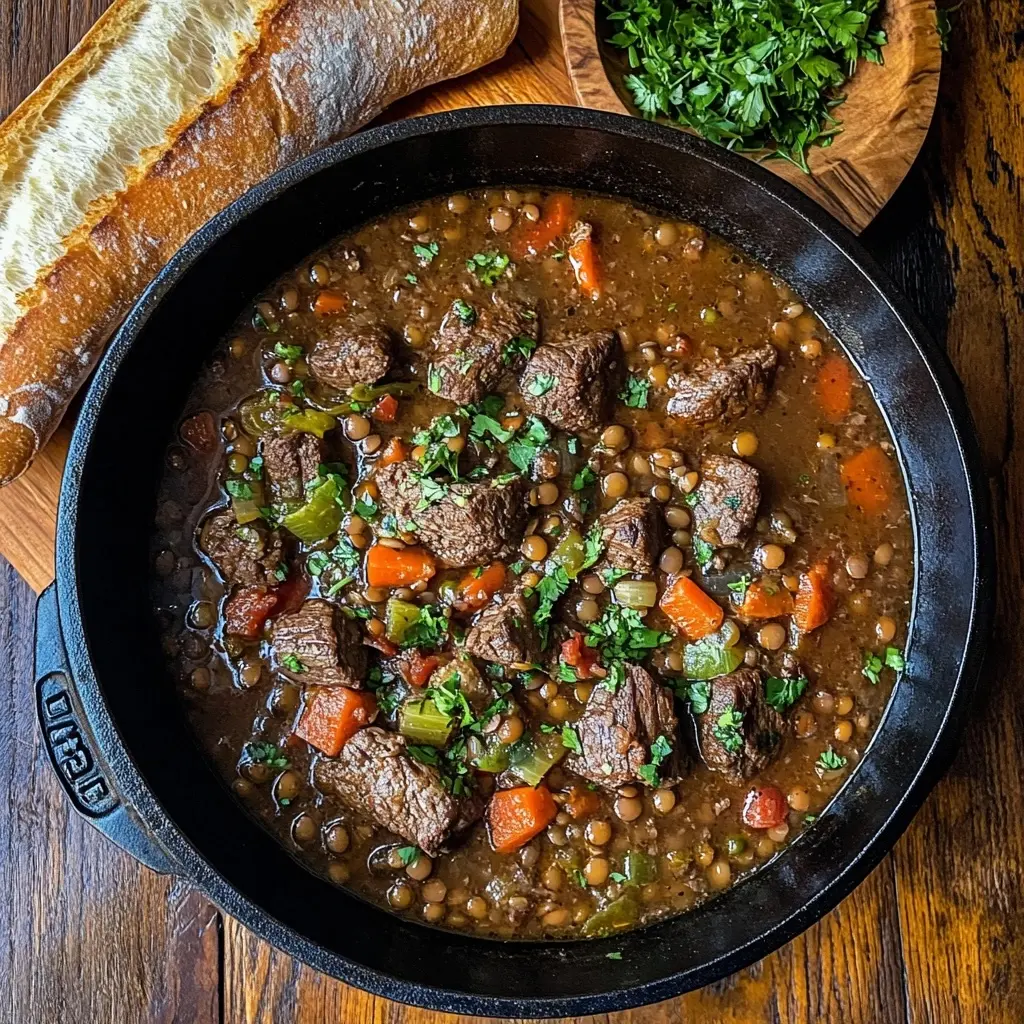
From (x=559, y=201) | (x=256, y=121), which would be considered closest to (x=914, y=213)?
(x=559, y=201)

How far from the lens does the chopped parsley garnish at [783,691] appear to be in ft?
12.0

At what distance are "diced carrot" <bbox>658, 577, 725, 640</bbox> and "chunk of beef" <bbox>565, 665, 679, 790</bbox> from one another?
234 mm

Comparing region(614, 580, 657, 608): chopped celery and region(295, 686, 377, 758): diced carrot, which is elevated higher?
region(295, 686, 377, 758): diced carrot

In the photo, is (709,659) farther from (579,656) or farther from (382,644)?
(382,644)

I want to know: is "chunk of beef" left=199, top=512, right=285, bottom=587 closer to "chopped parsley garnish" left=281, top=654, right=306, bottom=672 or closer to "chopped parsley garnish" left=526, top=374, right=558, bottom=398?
"chopped parsley garnish" left=281, top=654, right=306, bottom=672

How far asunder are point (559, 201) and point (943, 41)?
1.68 metres

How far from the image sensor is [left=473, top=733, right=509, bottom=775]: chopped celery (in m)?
3.63

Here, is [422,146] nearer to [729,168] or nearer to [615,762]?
[729,168]

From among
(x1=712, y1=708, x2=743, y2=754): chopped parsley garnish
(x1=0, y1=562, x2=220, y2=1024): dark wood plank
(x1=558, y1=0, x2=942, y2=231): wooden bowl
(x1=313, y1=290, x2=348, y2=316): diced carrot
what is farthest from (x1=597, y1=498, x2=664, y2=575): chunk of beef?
(x1=0, y1=562, x2=220, y2=1024): dark wood plank

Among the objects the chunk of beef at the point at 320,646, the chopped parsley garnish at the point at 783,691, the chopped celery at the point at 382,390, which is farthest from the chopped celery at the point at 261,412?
the chopped parsley garnish at the point at 783,691

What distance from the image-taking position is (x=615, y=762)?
11.5 feet

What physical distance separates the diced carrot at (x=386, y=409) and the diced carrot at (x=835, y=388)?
153cm

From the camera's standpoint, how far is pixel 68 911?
4.16m

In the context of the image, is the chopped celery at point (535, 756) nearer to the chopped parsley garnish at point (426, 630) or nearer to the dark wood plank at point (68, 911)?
the chopped parsley garnish at point (426, 630)
